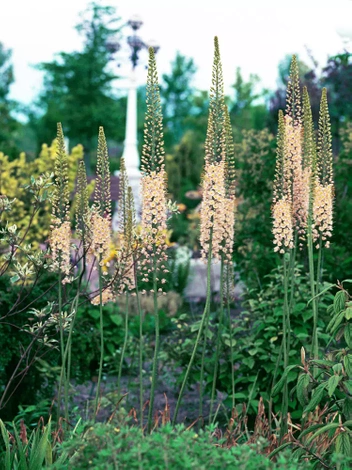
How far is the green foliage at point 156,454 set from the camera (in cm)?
215

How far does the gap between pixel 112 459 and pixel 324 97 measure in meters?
2.42

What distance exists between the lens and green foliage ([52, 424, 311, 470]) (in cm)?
215

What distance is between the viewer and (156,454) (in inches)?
86.7

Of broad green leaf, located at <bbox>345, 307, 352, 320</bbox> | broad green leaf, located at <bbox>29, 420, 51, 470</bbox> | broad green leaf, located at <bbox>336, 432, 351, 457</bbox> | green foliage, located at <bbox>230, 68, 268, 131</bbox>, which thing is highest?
green foliage, located at <bbox>230, 68, 268, 131</bbox>

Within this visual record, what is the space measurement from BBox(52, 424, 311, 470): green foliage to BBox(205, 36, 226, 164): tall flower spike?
1805 mm

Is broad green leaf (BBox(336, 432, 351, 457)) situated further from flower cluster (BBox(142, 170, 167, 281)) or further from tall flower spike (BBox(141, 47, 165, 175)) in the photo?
tall flower spike (BBox(141, 47, 165, 175))

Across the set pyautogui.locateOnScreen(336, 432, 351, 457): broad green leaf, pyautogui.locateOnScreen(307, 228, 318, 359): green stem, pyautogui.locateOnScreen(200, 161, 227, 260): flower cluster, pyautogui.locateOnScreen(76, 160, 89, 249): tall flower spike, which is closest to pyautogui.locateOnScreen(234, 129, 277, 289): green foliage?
pyautogui.locateOnScreen(307, 228, 318, 359): green stem

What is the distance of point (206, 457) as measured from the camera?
2229mm

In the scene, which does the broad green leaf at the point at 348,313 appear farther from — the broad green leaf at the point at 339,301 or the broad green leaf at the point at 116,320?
the broad green leaf at the point at 116,320

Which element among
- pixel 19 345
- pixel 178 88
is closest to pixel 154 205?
pixel 19 345

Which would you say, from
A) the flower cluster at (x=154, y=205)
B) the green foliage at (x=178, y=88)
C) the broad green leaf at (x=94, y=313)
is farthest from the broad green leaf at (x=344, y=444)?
the green foliage at (x=178, y=88)

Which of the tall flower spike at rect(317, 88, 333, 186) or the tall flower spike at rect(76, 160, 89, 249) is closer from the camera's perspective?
the tall flower spike at rect(76, 160, 89, 249)

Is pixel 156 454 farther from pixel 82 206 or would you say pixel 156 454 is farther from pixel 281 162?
pixel 281 162

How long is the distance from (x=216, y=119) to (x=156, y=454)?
2084 mm
